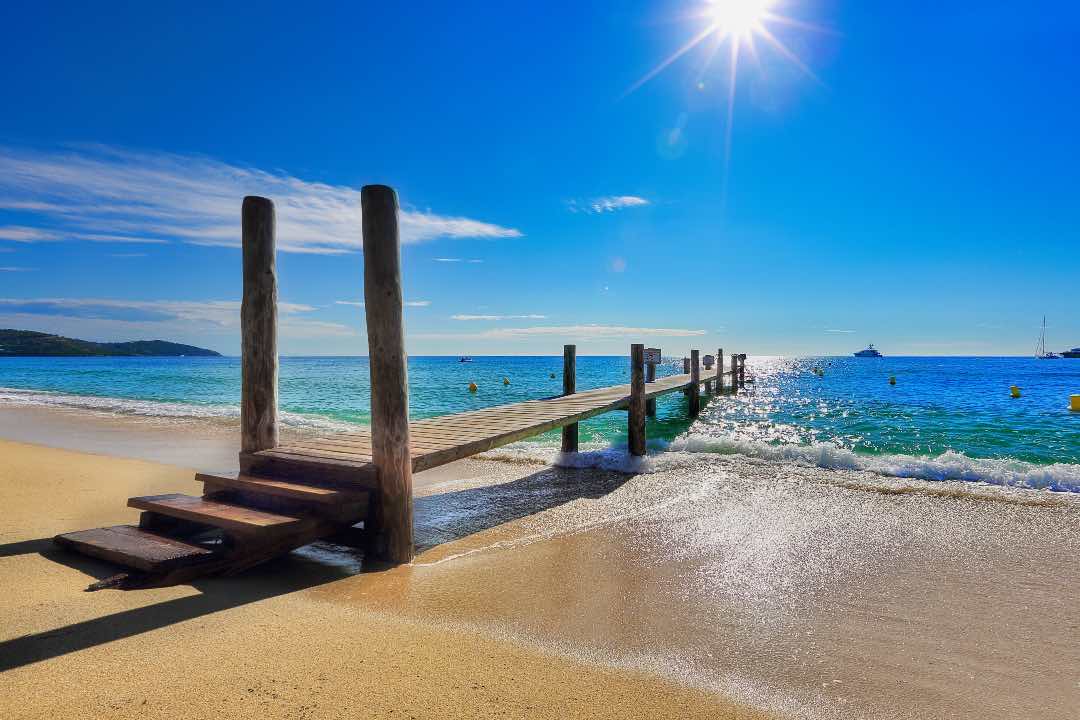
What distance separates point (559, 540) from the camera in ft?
18.8

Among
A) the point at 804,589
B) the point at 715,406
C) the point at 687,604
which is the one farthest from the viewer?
the point at 715,406

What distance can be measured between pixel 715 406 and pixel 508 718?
932 inches

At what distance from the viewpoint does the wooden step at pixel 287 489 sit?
4582mm

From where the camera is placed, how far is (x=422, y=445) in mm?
6102

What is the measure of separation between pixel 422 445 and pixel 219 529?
209cm

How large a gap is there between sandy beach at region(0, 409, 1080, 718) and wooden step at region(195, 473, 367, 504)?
61 cm

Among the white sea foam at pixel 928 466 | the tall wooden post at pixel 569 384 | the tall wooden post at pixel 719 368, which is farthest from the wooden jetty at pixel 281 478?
the tall wooden post at pixel 719 368

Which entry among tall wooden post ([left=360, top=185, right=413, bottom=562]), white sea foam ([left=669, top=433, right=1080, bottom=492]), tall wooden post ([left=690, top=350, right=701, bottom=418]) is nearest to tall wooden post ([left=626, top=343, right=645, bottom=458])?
white sea foam ([left=669, top=433, right=1080, bottom=492])

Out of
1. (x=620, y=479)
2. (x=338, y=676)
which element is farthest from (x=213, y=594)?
(x=620, y=479)

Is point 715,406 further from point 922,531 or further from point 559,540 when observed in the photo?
point 559,540

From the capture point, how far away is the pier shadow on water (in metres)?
3.00

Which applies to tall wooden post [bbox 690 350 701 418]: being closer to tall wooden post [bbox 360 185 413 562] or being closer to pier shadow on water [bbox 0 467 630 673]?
pier shadow on water [bbox 0 467 630 673]

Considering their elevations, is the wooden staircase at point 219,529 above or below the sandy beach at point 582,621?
above

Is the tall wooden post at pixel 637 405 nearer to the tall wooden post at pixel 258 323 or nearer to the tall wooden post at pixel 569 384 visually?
the tall wooden post at pixel 569 384
